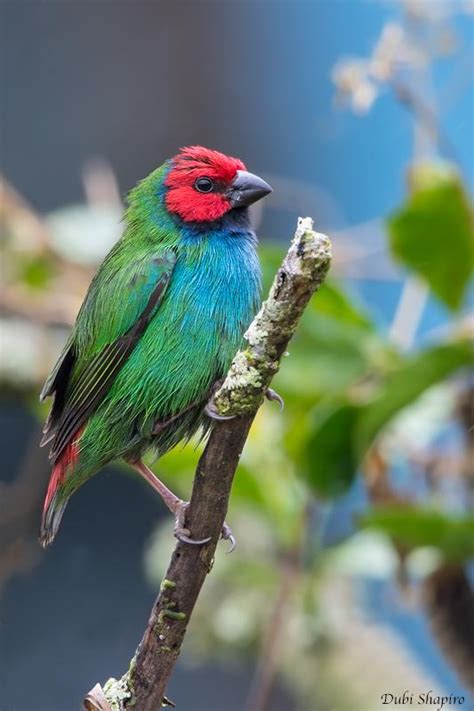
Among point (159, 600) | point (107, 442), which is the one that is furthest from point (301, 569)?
point (159, 600)

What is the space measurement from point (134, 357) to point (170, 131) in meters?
3.22

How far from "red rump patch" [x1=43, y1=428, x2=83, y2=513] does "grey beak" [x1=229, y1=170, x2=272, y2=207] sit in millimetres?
710

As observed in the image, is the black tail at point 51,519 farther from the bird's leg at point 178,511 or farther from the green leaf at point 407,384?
the green leaf at point 407,384

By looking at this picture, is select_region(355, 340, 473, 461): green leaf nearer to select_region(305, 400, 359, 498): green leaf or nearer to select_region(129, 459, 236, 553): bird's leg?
select_region(305, 400, 359, 498): green leaf

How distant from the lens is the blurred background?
135 inches

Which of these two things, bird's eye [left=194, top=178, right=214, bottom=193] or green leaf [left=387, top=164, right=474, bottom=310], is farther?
green leaf [left=387, top=164, right=474, bottom=310]

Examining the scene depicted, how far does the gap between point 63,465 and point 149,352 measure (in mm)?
353

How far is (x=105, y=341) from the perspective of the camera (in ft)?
8.55

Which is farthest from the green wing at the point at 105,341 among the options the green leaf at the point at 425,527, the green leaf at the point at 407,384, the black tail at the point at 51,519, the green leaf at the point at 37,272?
the green leaf at the point at 37,272

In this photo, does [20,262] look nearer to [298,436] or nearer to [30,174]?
[30,174]

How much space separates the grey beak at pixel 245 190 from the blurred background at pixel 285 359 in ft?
1.77

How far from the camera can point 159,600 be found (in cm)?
206

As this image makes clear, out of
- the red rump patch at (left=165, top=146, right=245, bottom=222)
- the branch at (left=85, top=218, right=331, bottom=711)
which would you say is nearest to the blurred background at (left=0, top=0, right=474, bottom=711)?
the red rump patch at (left=165, top=146, right=245, bottom=222)

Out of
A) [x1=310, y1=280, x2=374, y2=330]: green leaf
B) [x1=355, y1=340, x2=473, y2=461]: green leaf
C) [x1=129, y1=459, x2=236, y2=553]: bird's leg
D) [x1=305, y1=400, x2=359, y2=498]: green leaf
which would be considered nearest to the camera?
[x1=129, y1=459, x2=236, y2=553]: bird's leg
